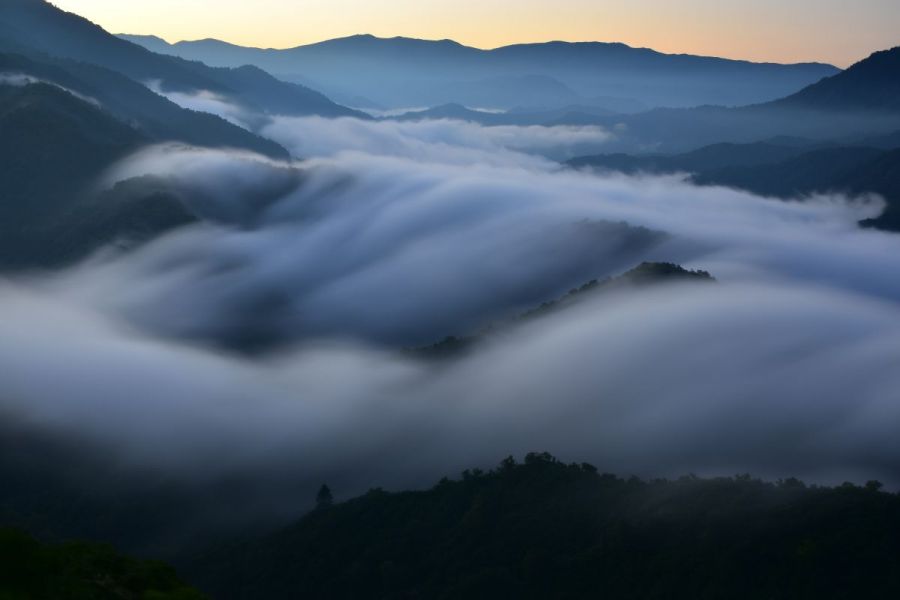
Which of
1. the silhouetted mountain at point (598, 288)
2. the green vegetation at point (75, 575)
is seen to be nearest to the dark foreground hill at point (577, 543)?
the green vegetation at point (75, 575)

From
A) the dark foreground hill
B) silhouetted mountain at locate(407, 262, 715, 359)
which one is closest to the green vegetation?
the dark foreground hill

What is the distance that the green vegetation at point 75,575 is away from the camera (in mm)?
37125

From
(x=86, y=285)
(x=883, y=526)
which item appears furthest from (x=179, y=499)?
(x=86, y=285)

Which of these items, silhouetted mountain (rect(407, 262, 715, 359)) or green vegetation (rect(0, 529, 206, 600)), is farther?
silhouetted mountain (rect(407, 262, 715, 359))

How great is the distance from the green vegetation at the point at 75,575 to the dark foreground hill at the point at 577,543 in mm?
41620

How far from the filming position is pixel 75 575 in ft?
127

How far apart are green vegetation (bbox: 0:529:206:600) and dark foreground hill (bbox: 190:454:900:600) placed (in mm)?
41620

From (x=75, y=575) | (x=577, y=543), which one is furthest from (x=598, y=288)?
(x=75, y=575)

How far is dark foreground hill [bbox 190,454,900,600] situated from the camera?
68.1 meters

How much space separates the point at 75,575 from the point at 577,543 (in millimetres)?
51675

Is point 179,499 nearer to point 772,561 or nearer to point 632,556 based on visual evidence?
point 632,556

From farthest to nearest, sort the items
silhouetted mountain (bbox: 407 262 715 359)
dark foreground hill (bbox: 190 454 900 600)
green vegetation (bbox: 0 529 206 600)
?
silhouetted mountain (bbox: 407 262 715 359) → dark foreground hill (bbox: 190 454 900 600) → green vegetation (bbox: 0 529 206 600)

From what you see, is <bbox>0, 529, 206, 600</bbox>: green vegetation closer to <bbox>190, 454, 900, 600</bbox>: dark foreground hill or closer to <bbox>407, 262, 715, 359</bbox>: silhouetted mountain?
<bbox>190, 454, 900, 600</bbox>: dark foreground hill

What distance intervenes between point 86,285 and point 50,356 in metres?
46.4
